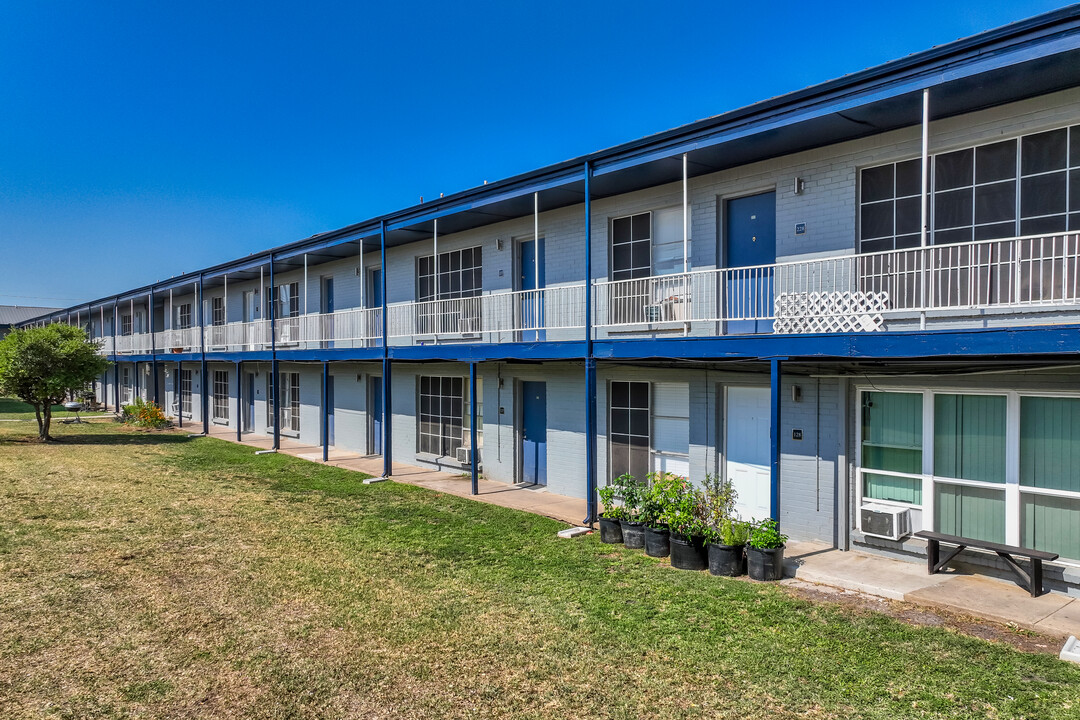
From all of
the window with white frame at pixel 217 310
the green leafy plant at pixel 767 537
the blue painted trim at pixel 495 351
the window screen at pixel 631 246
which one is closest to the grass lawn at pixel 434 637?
the green leafy plant at pixel 767 537

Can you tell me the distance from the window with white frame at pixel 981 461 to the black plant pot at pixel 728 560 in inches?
87.2

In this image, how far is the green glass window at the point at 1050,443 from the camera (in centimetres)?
729

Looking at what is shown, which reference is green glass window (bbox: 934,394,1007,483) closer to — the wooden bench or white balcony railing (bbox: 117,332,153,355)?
the wooden bench

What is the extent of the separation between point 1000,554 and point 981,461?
109 centimetres

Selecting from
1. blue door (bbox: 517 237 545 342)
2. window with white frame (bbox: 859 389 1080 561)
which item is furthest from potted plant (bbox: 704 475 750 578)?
blue door (bbox: 517 237 545 342)

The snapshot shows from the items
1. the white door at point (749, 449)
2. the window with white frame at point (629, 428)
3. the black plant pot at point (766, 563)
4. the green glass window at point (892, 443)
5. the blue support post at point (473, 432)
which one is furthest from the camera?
the blue support post at point (473, 432)

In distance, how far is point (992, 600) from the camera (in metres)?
6.84

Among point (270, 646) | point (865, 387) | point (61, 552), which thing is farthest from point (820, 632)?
point (61, 552)

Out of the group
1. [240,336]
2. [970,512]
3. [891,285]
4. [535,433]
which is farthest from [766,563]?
[240,336]

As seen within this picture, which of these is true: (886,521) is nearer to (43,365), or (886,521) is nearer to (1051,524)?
(1051,524)

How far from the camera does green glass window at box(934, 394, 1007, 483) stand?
7.82 meters

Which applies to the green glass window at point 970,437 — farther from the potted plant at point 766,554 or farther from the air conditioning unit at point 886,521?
the potted plant at point 766,554

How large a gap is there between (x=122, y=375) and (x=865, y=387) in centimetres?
4008

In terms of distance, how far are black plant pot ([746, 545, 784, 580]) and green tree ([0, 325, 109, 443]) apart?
68.7 ft
